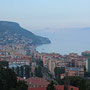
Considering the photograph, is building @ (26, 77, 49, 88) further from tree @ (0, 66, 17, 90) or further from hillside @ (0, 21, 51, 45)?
hillside @ (0, 21, 51, 45)

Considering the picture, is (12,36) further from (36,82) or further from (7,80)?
(7,80)

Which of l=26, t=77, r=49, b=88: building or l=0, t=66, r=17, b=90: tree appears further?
l=26, t=77, r=49, b=88: building

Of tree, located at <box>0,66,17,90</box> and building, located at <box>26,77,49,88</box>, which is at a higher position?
tree, located at <box>0,66,17,90</box>

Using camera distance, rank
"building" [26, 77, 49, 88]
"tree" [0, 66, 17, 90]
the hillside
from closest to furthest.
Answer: "tree" [0, 66, 17, 90], "building" [26, 77, 49, 88], the hillside

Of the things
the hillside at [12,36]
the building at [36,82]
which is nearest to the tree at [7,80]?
the building at [36,82]

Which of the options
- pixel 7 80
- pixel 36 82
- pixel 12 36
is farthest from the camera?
pixel 12 36

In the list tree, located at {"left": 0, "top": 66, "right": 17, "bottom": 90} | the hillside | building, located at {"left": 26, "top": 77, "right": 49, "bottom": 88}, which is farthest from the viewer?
the hillside

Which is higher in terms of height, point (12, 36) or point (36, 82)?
point (36, 82)

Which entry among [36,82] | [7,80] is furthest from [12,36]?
[7,80]

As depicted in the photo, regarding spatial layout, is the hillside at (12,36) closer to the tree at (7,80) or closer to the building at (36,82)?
the building at (36,82)

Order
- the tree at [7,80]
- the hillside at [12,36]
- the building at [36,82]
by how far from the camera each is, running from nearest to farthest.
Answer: the tree at [7,80], the building at [36,82], the hillside at [12,36]

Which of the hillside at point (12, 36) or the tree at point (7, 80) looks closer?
the tree at point (7, 80)

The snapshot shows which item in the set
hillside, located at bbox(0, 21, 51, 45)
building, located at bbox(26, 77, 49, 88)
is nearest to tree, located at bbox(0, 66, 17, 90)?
building, located at bbox(26, 77, 49, 88)
